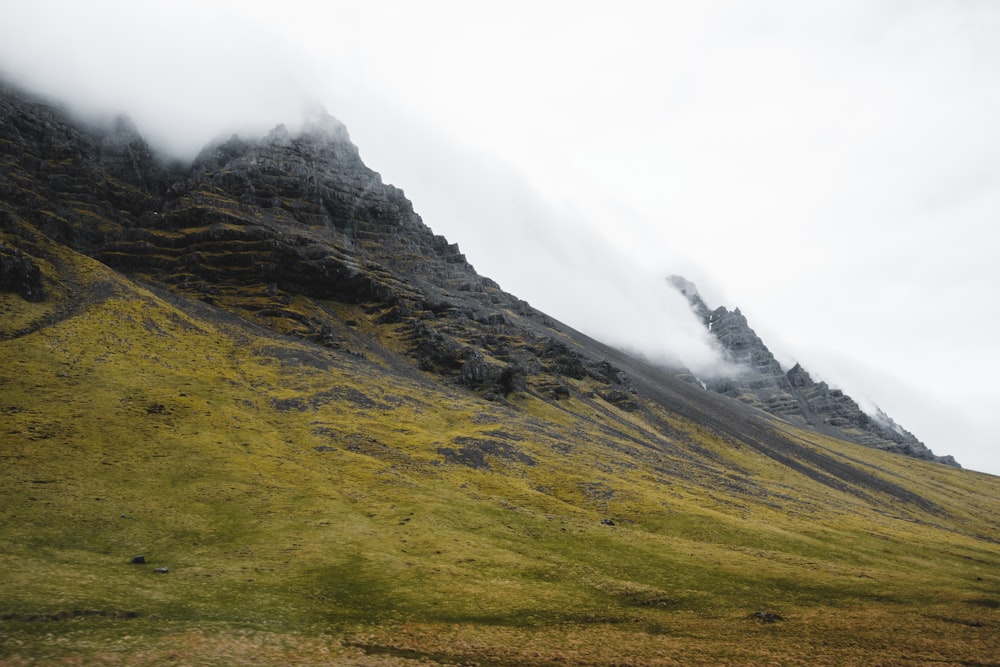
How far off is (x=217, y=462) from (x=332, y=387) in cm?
5693

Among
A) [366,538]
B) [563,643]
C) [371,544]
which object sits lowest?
[366,538]

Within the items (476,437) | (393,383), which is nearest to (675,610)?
(476,437)

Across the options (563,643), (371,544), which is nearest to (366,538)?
(371,544)

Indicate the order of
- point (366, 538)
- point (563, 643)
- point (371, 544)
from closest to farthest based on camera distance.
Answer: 1. point (563, 643)
2. point (371, 544)
3. point (366, 538)

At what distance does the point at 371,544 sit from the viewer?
5891cm

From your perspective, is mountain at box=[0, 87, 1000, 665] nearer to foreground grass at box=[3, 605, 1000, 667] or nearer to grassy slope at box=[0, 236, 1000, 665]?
foreground grass at box=[3, 605, 1000, 667]

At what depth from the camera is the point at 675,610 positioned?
1982 inches

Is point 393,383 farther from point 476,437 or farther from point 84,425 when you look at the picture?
point 84,425

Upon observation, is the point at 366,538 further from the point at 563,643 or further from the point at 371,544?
the point at 563,643

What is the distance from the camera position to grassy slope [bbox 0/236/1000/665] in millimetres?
37562

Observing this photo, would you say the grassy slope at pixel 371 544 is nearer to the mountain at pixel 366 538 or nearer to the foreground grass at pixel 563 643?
the foreground grass at pixel 563 643

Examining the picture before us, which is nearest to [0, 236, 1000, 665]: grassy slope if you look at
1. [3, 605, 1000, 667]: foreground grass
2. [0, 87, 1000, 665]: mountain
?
[3, 605, 1000, 667]: foreground grass

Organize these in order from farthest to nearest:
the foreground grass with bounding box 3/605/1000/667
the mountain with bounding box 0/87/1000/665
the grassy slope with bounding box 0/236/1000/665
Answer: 1. the mountain with bounding box 0/87/1000/665
2. the grassy slope with bounding box 0/236/1000/665
3. the foreground grass with bounding box 3/605/1000/667

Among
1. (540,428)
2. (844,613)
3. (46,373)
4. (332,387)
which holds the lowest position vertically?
(46,373)
